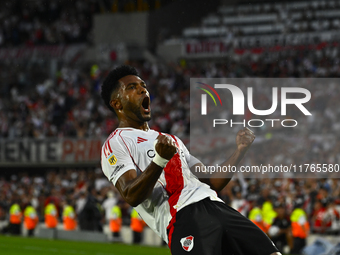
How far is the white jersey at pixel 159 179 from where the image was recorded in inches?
146

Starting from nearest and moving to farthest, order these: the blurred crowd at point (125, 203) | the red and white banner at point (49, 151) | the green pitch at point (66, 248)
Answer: the blurred crowd at point (125, 203) → the green pitch at point (66, 248) → the red and white banner at point (49, 151)

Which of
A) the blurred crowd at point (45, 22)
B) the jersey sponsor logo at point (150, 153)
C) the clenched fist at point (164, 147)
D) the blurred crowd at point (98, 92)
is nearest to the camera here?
the clenched fist at point (164, 147)

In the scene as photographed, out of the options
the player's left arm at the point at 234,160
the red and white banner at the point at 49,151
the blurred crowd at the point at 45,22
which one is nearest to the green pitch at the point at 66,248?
the red and white banner at the point at 49,151

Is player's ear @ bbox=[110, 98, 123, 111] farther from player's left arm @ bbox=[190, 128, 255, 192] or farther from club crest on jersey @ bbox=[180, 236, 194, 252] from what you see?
club crest on jersey @ bbox=[180, 236, 194, 252]

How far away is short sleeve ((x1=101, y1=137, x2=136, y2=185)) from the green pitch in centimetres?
925

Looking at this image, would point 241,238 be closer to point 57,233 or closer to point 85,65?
point 57,233

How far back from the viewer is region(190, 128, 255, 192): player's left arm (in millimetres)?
4012

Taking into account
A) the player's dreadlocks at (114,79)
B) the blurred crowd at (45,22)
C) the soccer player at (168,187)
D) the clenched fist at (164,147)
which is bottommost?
the blurred crowd at (45,22)

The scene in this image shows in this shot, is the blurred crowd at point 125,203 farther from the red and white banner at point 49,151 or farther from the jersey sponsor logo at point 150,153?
the jersey sponsor logo at point 150,153

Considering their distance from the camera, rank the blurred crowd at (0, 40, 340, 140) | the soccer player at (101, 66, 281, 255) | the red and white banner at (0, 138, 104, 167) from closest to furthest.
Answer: the soccer player at (101, 66, 281, 255), the blurred crowd at (0, 40, 340, 140), the red and white banner at (0, 138, 104, 167)

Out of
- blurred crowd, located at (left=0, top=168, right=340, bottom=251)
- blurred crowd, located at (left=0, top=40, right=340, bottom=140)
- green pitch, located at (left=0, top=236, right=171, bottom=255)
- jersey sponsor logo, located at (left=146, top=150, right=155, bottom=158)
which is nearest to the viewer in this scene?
jersey sponsor logo, located at (left=146, top=150, right=155, bottom=158)

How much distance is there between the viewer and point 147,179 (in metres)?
3.39

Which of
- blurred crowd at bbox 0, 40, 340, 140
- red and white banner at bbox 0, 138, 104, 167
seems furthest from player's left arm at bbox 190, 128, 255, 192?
red and white banner at bbox 0, 138, 104, 167

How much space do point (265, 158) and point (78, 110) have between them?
9766 mm
